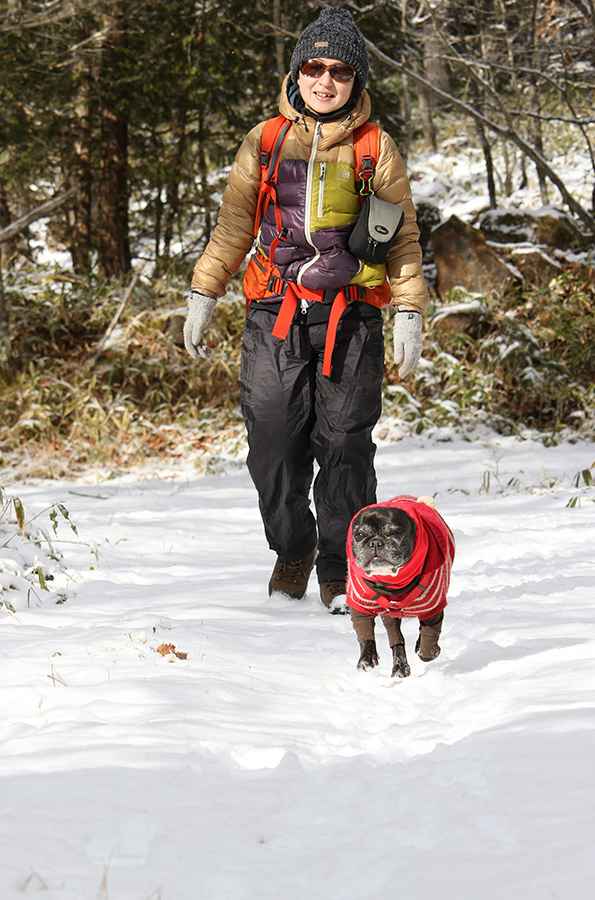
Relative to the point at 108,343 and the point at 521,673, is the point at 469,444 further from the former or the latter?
the point at 521,673

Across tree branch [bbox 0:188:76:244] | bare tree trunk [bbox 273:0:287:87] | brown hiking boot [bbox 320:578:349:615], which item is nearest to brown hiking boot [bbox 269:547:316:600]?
brown hiking boot [bbox 320:578:349:615]

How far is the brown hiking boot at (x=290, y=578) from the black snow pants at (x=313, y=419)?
87mm

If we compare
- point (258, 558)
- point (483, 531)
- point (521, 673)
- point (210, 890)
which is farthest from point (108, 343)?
point (210, 890)

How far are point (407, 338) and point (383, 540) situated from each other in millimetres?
A: 1157

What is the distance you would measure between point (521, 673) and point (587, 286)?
6.72 meters

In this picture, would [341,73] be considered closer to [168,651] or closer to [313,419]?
[313,419]

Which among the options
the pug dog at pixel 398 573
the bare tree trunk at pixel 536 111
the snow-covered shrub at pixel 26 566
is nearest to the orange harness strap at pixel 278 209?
the pug dog at pixel 398 573

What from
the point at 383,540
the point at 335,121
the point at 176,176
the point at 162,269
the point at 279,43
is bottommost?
the point at 383,540

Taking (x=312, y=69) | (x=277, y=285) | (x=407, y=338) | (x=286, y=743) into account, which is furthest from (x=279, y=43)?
(x=286, y=743)

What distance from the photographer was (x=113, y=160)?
8531 millimetres

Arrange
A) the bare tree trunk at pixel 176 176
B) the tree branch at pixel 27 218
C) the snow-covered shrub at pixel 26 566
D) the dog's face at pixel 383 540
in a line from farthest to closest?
the bare tree trunk at pixel 176 176, the tree branch at pixel 27 218, the snow-covered shrub at pixel 26 566, the dog's face at pixel 383 540

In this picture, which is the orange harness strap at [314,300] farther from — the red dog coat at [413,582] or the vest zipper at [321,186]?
the red dog coat at [413,582]

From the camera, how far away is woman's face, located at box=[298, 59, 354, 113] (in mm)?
2818

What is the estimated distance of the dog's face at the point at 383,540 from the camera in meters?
2.13
